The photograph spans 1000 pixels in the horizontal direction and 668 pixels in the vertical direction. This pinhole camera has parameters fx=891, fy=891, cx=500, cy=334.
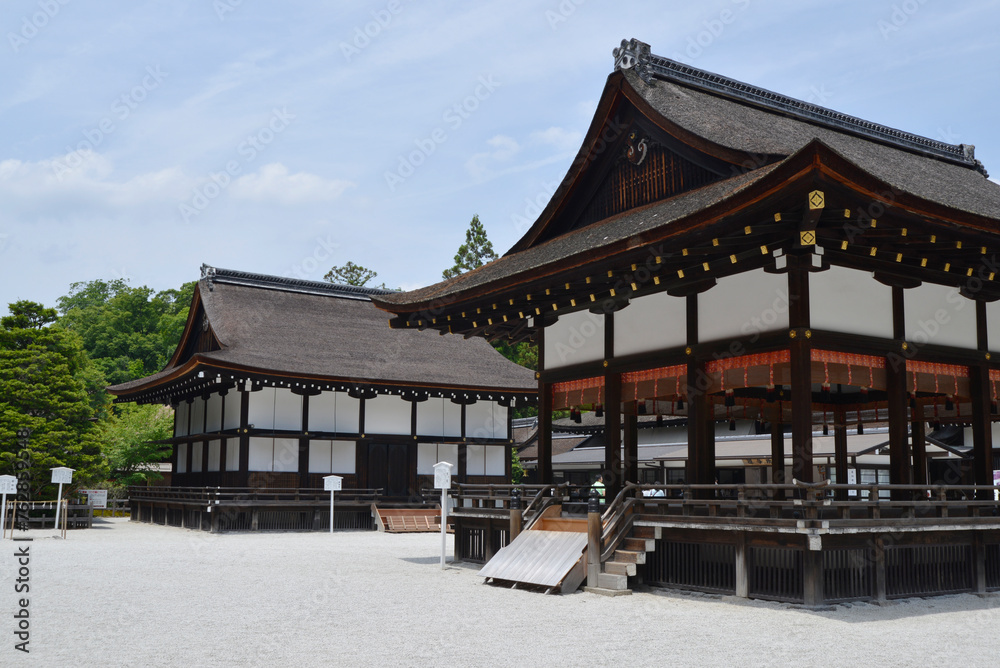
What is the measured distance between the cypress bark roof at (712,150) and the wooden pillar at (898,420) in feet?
9.19

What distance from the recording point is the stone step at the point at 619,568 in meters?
12.7

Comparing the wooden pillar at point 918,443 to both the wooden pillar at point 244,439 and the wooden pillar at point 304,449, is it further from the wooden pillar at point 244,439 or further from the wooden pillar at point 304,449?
the wooden pillar at point 244,439

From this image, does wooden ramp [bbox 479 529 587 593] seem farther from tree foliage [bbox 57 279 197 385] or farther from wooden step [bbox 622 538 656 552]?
tree foliage [bbox 57 279 197 385]

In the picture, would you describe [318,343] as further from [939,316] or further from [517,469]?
[939,316]

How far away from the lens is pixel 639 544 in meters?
13.2

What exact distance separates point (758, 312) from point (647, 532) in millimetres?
3666

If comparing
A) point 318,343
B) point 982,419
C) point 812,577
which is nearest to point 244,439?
point 318,343

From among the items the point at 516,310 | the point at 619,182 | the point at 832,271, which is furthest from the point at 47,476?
the point at 832,271

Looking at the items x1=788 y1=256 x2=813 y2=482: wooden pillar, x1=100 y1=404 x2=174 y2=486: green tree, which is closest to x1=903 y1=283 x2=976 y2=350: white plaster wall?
x1=788 y1=256 x2=813 y2=482: wooden pillar

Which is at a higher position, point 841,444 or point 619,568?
point 841,444

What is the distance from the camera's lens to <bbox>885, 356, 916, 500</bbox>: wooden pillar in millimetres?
12906

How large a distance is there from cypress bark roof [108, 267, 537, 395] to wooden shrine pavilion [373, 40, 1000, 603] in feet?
36.8

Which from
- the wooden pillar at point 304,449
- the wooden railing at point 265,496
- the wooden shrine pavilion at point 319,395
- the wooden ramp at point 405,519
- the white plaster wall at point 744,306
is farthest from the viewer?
the wooden pillar at point 304,449

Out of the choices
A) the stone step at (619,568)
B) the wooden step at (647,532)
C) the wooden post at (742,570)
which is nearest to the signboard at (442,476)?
the wooden step at (647,532)
